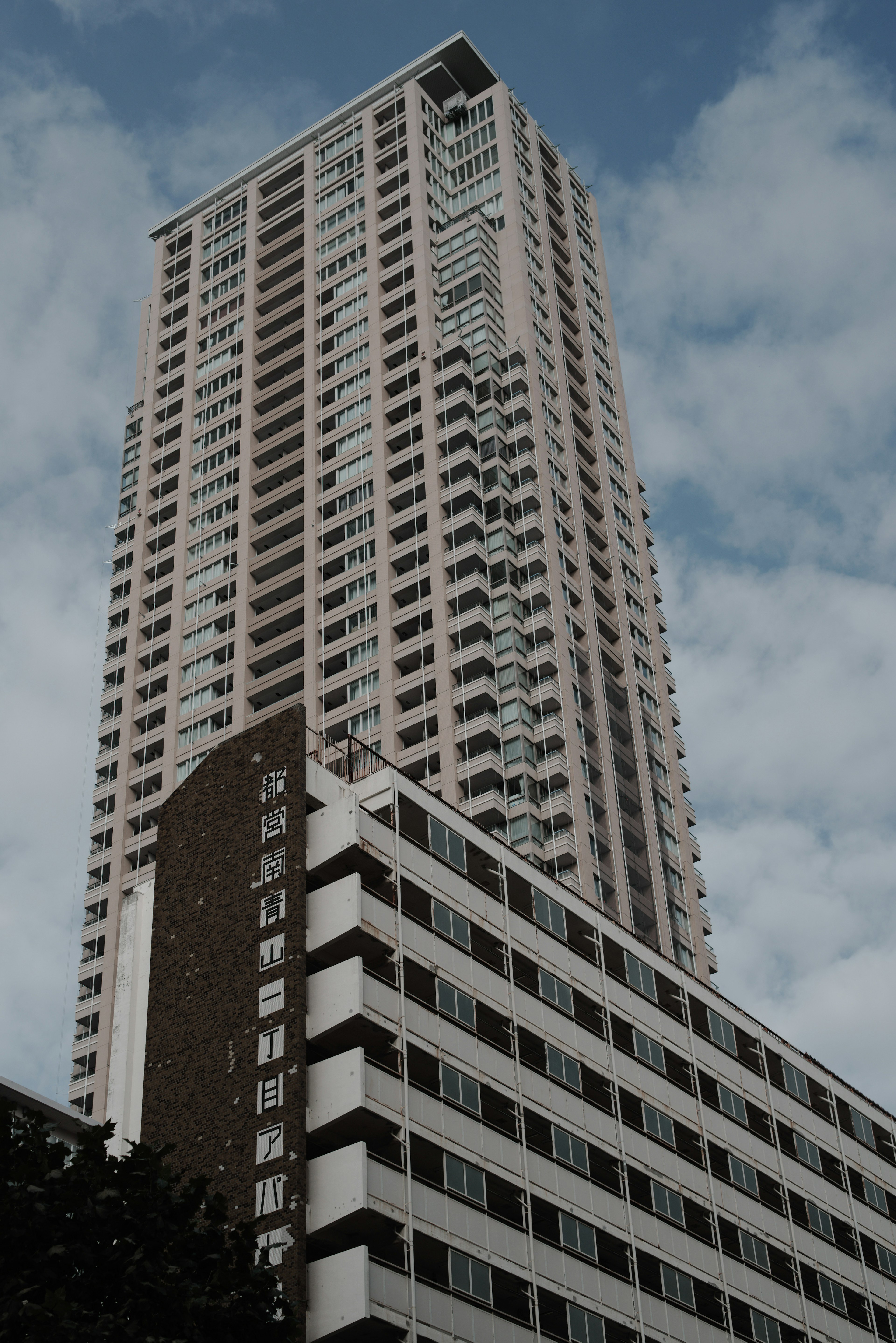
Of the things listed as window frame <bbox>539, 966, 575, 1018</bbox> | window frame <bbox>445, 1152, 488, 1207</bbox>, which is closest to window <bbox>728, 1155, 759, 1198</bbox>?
window frame <bbox>539, 966, 575, 1018</bbox>

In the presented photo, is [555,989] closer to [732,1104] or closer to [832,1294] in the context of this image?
[732,1104]

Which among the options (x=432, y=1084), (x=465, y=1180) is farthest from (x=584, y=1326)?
(x=432, y=1084)

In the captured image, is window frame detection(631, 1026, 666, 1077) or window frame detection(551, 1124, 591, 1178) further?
window frame detection(631, 1026, 666, 1077)

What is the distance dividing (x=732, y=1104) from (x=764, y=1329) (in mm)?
8760

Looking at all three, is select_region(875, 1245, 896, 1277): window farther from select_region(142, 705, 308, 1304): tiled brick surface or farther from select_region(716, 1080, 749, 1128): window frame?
select_region(142, 705, 308, 1304): tiled brick surface

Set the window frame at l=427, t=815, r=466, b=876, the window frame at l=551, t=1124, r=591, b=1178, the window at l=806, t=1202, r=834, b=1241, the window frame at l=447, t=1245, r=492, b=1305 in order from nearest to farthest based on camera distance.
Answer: the window frame at l=447, t=1245, r=492, b=1305
the window frame at l=551, t=1124, r=591, b=1178
the window frame at l=427, t=815, r=466, b=876
the window at l=806, t=1202, r=834, b=1241

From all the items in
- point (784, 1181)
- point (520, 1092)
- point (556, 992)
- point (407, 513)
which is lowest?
point (520, 1092)

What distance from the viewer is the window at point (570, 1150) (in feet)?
184

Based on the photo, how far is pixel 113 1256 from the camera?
105 ft

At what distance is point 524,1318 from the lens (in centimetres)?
5103

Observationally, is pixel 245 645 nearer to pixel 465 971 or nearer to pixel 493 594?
pixel 493 594

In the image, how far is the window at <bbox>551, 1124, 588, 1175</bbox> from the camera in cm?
5619

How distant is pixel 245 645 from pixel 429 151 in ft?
141

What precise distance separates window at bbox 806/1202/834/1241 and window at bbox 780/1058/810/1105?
16.3 ft
